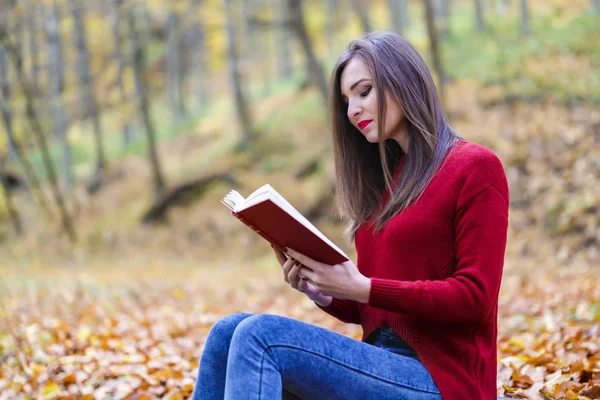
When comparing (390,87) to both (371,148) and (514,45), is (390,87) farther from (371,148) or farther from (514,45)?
(514,45)

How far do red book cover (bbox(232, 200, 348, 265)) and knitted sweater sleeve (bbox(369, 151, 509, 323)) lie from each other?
6.8 inches

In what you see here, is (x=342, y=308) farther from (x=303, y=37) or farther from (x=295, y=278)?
(x=303, y=37)

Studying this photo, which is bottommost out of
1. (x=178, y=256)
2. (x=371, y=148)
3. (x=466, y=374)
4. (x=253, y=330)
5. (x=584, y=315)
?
(x=178, y=256)

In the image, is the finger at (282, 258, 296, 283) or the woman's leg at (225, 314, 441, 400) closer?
the woman's leg at (225, 314, 441, 400)

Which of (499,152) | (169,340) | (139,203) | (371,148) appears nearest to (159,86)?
(139,203)

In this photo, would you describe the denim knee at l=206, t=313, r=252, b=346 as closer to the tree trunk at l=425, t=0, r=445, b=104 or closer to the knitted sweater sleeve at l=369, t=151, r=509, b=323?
the knitted sweater sleeve at l=369, t=151, r=509, b=323

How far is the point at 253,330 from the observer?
203cm

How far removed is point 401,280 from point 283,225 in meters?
0.48

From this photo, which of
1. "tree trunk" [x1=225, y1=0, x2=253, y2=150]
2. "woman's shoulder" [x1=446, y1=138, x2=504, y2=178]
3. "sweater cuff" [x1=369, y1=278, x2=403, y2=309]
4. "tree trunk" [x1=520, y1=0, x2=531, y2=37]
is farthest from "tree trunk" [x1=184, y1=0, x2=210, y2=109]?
"sweater cuff" [x1=369, y1=278, x2=403, y2=309]

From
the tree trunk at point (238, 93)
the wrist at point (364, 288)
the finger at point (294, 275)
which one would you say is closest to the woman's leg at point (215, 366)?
the finger at point (294, 275)

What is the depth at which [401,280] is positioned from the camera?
219 centimetres

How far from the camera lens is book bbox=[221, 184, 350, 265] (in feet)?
6.31

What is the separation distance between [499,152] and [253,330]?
993 centimetres

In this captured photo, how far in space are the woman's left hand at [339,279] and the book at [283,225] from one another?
0.02m
